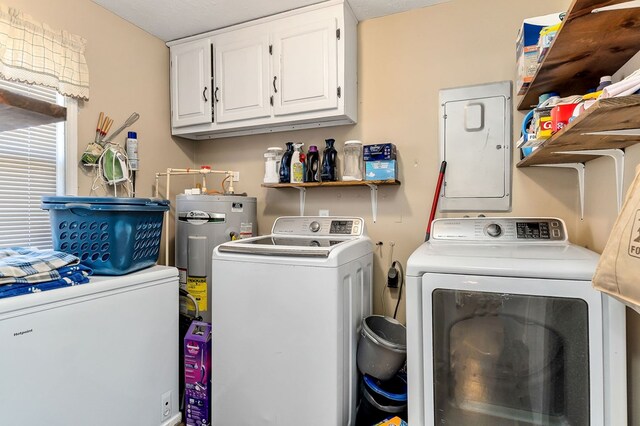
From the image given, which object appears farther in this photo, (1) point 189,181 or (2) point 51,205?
(1) point 189,181

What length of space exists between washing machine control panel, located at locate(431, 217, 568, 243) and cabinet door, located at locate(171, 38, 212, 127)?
1873 mm

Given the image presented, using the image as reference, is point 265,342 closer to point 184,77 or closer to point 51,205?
point 51,205

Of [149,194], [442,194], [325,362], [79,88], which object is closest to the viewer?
[325,362]

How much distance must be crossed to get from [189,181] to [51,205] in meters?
1.31

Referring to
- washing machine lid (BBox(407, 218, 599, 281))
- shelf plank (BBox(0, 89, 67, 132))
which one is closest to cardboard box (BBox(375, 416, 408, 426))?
washing machine lid (BBox(407, 218, 599, 281))

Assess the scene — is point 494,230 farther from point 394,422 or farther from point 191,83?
point 191,83

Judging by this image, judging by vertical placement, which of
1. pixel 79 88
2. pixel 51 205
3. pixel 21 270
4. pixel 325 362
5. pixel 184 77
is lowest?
pixel 325 362

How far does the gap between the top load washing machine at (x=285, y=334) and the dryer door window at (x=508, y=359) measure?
454mm

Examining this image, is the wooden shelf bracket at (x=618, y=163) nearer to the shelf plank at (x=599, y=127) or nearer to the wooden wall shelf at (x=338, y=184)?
the shelf plank at (x=599, y=127)

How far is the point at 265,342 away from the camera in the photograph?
1.69 meters

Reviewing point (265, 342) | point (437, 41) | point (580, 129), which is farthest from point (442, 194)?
point (265, 342)

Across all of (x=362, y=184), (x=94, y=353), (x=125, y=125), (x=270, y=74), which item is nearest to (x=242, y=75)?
(x=270, y=74)

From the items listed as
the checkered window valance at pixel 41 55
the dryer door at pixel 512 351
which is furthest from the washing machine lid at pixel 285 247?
the checkered window valance at pixel 41 55

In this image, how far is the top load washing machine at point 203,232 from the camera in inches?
89.8
